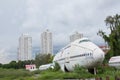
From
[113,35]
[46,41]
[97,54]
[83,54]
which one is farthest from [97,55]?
[46,41]

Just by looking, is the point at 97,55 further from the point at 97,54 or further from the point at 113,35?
the point at 113,35

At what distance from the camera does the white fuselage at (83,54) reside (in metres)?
37.1

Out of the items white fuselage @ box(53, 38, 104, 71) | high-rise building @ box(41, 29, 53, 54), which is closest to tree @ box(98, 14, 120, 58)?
white fuselage @ box(53, 38, 104, 71)

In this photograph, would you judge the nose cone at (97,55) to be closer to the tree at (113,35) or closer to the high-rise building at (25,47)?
the tree at (113,35)

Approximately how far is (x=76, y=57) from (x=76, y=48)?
1.25m

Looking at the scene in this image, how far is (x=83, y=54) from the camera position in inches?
1531

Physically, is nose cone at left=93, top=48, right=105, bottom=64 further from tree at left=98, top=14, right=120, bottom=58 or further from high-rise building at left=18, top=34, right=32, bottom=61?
high-rise building at left=18, top=34, right=32, bottom=61

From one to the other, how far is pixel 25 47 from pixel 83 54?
145198mm

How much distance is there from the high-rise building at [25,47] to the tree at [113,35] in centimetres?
10970

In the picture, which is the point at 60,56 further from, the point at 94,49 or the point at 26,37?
the point at 26,37

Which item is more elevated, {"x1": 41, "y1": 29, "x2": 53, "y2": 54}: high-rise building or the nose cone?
{"x1": 41, "y1": 29, "x2": 53, "y2": 54}: high-rise building

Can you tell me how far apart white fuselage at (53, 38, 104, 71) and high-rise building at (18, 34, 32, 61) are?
134 m

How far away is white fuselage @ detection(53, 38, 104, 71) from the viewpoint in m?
37.1

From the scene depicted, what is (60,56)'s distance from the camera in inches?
1975
